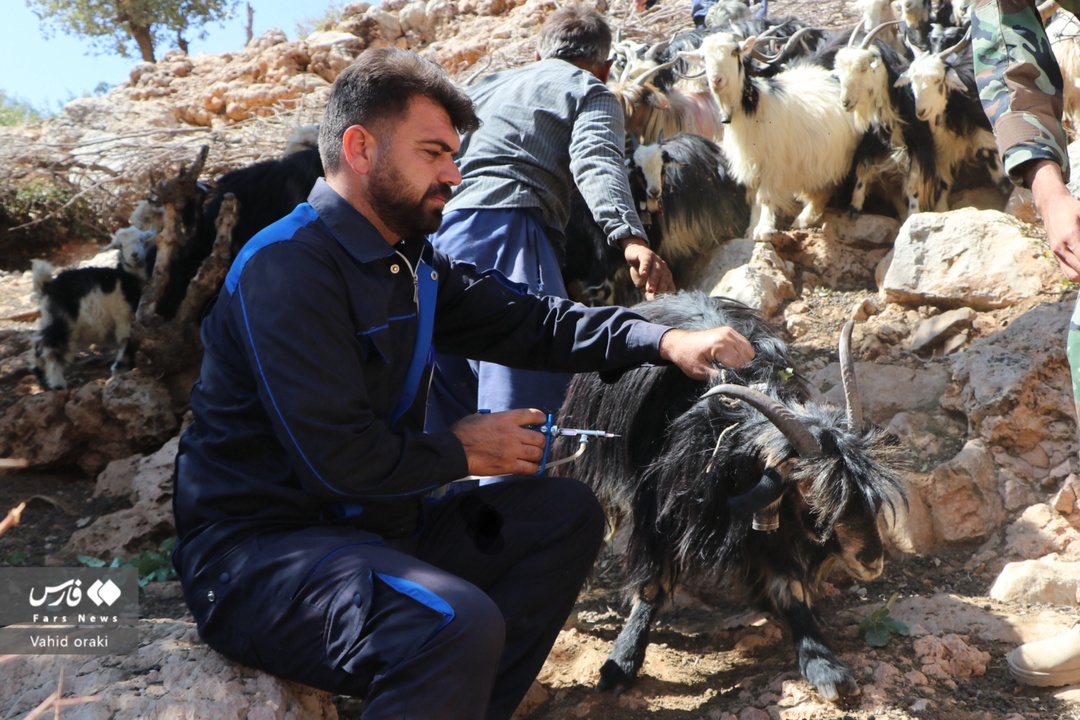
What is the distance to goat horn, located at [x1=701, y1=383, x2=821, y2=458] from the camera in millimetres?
2766

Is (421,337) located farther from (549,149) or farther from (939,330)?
(939,330)

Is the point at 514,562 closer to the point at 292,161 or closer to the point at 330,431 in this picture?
the point at 330,431

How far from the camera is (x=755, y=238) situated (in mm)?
6148

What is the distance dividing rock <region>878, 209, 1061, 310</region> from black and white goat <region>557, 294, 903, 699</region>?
185 centimetres

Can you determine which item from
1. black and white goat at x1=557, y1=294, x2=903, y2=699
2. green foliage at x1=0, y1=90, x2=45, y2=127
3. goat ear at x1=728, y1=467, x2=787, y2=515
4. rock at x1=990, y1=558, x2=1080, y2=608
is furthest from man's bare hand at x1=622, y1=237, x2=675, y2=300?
green foliage at x1=0, y1=90, x2=45, y2=127

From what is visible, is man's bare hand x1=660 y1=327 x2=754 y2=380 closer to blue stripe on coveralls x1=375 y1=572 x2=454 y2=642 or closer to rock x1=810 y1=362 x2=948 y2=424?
blue stripe on coveralls x1=375 y1=572 x2=454 y2=642

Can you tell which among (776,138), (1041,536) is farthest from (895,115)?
(1041,536)

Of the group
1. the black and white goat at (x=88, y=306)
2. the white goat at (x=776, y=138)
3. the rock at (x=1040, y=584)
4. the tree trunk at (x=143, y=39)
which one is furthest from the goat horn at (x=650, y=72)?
the tree trunk at (x=143, y=39)

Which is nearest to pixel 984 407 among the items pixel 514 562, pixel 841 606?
pixel 841 606

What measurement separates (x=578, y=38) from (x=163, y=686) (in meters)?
2.82

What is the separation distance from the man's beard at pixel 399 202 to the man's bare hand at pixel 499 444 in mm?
508

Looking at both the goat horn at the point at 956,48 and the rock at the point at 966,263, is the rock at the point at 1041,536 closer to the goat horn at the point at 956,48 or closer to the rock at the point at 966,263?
the rock at the point at 966,263

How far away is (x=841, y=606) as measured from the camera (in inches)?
141

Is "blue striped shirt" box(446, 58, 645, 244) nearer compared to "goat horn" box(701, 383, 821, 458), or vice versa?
"goat horn" box(701, 383, 821, 458)
